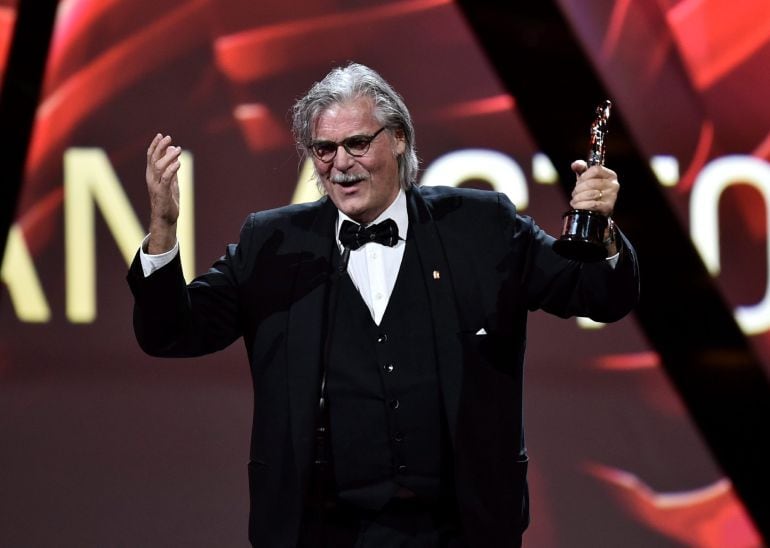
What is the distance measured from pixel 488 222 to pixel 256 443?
65 cm

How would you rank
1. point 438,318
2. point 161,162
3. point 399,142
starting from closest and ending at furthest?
1. point 161,162
2. point 438,318
3. point 399,142

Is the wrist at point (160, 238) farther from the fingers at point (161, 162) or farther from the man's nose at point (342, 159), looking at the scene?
the man's nose at point (342, 159)

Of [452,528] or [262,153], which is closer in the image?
[452,528]

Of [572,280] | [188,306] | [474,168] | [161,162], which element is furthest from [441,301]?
[474,168]

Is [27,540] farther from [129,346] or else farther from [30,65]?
[30,65]

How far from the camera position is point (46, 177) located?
3.13 meters

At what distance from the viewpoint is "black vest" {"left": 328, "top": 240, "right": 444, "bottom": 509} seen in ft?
5.68

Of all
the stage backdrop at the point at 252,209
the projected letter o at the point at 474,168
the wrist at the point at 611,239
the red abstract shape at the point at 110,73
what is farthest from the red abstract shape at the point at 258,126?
the wrist at the point at 611,239

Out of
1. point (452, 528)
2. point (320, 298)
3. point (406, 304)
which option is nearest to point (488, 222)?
point (406, 304)

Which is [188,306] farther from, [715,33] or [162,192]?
[715,33]

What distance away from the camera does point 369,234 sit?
1930 mm

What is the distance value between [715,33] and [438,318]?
2019mm

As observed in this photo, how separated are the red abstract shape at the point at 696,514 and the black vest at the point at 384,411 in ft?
5.62

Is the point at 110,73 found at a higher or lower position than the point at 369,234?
higher
